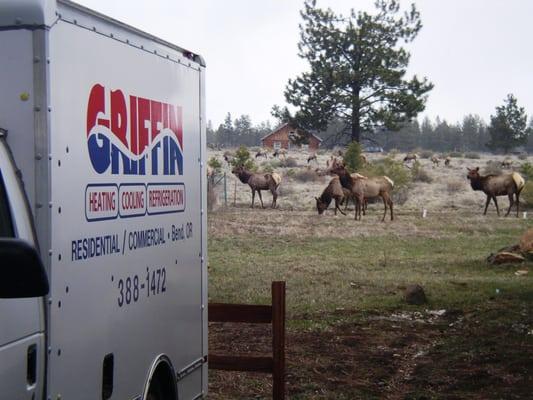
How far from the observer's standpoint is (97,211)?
16.2 ft

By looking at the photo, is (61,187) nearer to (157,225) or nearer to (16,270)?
(16,270)

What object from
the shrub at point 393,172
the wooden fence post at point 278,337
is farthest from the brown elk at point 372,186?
the wooden fence post at point 278,337

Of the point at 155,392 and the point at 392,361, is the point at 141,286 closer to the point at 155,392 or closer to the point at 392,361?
the point at 155,392

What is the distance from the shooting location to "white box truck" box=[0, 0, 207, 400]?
13.7ft

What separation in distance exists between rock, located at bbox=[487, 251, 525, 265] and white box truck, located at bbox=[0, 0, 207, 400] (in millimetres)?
13224

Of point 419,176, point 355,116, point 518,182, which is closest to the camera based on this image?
point 518,182

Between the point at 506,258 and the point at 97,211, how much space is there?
15.5 m

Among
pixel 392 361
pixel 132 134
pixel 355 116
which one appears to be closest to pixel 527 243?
pixel 392 361

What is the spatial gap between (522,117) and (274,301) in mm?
61567

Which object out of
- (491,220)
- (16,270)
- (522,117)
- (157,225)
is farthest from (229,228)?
(522,117)

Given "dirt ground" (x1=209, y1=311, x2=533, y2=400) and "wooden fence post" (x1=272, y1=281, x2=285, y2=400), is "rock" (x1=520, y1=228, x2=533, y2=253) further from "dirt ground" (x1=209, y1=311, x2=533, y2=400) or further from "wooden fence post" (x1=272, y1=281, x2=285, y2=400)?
"wooden fence post" (x1=272, y1=281, x2=285, y2=400)

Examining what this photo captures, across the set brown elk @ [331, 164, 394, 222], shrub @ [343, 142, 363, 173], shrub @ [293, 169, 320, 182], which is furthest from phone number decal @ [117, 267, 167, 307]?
shrub @ [293, 169, 320, 182]

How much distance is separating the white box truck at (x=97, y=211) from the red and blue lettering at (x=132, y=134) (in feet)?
0.04

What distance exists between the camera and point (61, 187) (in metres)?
4.43
